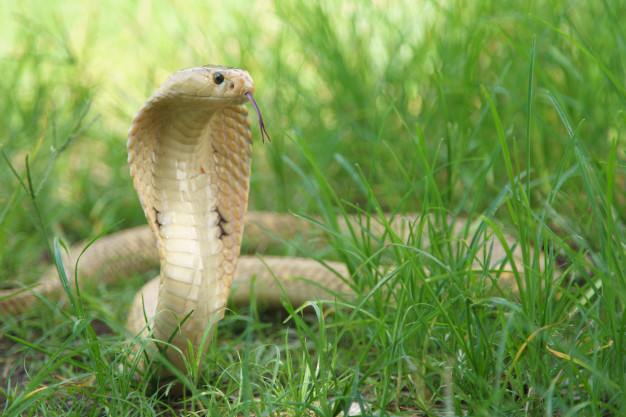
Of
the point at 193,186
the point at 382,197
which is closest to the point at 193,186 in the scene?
the point at 193,186

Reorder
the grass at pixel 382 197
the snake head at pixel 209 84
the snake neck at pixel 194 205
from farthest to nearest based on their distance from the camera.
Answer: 1. the snake neck at pixel 194 205
2. the snake head at pixel 209 84
3. the grass at pixel 382 197

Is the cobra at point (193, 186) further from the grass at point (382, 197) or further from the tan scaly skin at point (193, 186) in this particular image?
the grass at point (382, 197)

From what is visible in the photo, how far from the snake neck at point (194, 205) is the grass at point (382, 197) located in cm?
14

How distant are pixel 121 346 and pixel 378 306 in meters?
0.78

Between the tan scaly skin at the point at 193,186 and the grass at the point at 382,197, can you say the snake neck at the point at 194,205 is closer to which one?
the tan scaly skin at the point at 193,186

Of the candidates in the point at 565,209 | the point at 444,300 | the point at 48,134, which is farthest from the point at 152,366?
the point at 48,134

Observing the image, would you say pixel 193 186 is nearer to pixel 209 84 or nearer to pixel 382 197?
pixel 209 84

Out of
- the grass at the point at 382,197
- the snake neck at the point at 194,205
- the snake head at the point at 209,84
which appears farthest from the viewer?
the snake neck at the point at 194,205

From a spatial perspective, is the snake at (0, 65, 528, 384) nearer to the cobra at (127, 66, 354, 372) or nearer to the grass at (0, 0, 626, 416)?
the cobra at (127, 66, 354, 372)

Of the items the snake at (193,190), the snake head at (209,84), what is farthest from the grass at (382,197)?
the snake head at (209,84)

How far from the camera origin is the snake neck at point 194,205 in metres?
2.16

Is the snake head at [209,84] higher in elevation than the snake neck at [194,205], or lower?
higher

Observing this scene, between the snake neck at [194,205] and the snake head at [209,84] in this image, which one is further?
the snake neck at [194,205]

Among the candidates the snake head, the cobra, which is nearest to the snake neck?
the cobra
